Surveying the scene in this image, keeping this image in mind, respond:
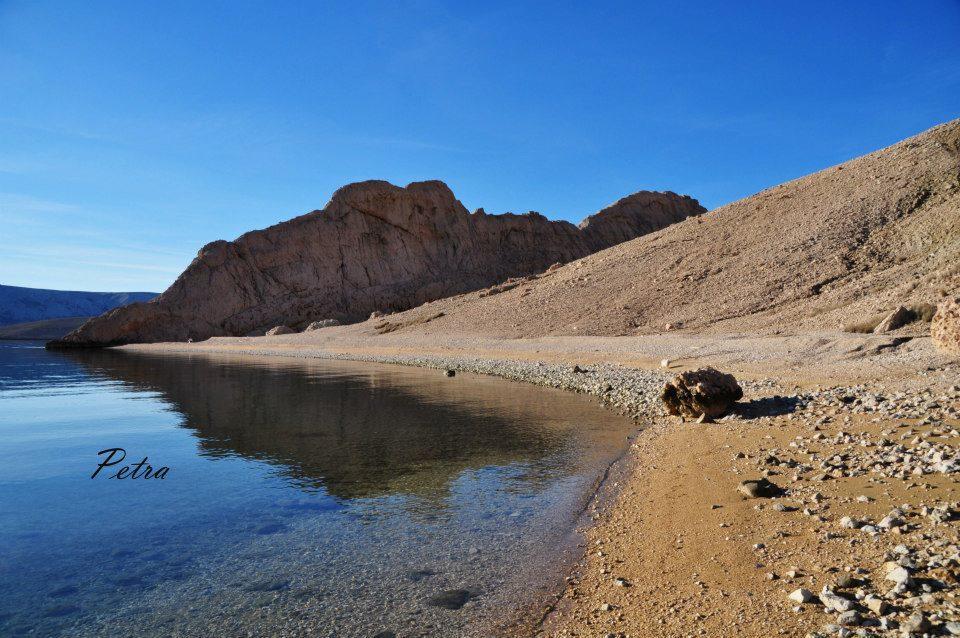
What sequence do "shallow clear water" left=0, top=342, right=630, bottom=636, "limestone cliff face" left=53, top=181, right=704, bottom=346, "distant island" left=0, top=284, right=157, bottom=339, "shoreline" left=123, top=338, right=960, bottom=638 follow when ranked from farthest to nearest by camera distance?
"distant island" left=0, top=284, right=157, bottom=339 → "limestone cliff face" left=53, top=181, right=704, bottom=346 → "shallow clear water" left=0, top=342, right=630, bottom=636 → "shoreline" left=123, top=338, right=960, bottom=638

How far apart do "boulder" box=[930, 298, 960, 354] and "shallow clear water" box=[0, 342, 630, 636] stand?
840 centimetres

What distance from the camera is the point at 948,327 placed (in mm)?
13797

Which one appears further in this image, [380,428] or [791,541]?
[380,428]

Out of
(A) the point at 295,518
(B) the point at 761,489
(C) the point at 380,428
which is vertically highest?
(B) the point at 761,489

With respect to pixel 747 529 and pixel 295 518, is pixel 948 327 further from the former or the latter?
pixel 295 518

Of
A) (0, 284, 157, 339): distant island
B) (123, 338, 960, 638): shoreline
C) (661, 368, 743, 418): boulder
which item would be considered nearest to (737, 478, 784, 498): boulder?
(123, 338, 960, 638): shoreline

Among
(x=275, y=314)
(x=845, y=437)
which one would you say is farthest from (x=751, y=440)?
(x=275, y=314)

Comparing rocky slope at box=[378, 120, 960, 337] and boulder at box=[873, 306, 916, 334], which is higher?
Result: rocky slope at box=[378, 120, 960, 337]

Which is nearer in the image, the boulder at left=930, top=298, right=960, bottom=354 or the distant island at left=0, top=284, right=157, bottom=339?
the boulder at left=930, top=298, right=960, bottom=354

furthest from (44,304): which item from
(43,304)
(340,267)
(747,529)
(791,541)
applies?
(791,541)

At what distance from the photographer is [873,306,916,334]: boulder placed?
1886cm

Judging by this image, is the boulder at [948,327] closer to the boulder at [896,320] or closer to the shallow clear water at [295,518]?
the boulder at [896,320]

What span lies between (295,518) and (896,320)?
20.1 m

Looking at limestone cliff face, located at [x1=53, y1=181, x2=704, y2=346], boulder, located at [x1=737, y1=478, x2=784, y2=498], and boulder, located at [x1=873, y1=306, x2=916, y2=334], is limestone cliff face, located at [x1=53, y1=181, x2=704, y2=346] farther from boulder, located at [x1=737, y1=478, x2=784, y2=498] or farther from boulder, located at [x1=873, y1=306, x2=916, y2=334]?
boulder, located at [x1=737, y1=478, x2=784, y2=498]
